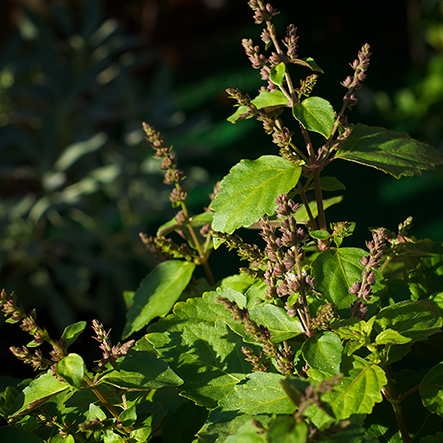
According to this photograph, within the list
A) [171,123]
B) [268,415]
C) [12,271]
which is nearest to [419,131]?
[171,123]

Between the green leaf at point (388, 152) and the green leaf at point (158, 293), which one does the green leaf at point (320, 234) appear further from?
the green leaf at point (158, 293)

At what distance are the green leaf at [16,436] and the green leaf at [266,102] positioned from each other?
53 centimetres

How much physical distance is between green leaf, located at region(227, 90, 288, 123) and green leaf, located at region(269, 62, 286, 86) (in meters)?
0.03

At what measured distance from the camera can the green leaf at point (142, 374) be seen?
632mm

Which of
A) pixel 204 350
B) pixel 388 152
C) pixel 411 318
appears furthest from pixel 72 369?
pixel 388 152

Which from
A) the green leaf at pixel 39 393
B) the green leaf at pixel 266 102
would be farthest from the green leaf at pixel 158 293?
the green leaf at pixel 266 102

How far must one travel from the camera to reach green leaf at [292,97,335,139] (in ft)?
2.23

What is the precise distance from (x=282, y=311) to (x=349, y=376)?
118 mm

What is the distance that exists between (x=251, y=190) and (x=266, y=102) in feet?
0.45

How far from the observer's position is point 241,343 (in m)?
0.72

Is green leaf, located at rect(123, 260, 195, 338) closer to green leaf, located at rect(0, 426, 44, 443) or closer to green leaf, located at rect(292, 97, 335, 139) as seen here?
green leaf, located at rect(0, 426, 44, 443)

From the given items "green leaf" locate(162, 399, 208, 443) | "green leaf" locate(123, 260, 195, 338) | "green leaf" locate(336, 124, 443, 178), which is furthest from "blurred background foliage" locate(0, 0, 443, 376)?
"green leaf" locate(336, 124, 443, 178)

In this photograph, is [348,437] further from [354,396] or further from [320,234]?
[320,234]

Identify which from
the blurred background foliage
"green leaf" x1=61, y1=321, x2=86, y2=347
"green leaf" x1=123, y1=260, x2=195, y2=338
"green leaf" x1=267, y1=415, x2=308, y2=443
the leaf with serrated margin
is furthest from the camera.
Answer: the blurred background foliage
